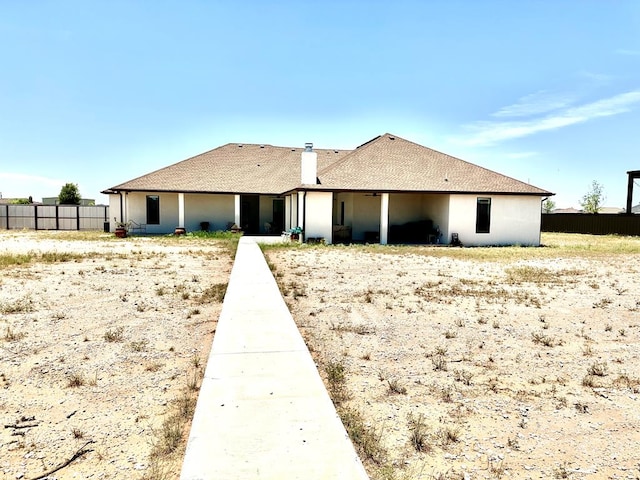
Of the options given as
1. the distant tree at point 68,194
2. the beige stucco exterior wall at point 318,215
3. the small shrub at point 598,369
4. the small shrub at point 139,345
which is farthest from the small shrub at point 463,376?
the distant tree at point 68,194

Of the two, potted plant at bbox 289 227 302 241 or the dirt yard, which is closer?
the dirt yard

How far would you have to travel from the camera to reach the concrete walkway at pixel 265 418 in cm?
266

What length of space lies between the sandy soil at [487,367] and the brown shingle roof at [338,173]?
12285 mm

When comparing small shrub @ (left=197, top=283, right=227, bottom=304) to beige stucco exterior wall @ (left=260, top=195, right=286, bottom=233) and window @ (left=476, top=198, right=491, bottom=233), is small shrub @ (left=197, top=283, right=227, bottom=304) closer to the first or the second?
window @ (left=476, top=198, right=491, bottom=233)

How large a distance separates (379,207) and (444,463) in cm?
2278

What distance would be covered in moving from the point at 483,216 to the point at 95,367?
21.7 m

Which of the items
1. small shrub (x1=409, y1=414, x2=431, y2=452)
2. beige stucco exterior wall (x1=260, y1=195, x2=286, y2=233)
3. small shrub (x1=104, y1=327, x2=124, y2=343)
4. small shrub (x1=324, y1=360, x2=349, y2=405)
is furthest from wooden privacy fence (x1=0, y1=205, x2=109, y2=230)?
small shrub (x1=409, y1=414, x2=431, y2=452)

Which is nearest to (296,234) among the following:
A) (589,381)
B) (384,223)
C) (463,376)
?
(384,223)

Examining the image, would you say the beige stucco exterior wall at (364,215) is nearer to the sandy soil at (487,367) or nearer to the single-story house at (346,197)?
the single-story house at (346,197)

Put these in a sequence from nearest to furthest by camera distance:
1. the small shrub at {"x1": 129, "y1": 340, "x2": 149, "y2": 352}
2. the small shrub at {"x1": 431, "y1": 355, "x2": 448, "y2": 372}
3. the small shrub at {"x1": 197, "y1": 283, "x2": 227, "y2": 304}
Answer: the small shrub at {"x1": 431, "y1": 355, "x2": 448, "y2": 372}
the small shrub at {"x1": 129, "y1": 340, "x2": 149, "y2": 352}
the small shrub at {"x1": 197, "y1": 283, "x2": 227, "y2": 304}

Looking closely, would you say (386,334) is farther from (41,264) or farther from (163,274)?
(41,264)

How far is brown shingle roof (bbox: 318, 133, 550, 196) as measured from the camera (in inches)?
871

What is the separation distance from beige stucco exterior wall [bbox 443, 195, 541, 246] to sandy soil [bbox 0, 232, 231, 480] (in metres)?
16.5

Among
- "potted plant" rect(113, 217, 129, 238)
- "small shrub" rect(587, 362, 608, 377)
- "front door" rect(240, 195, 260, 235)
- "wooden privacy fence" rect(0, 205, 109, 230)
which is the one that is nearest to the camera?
"small shrub" rect(587, 362, 608, 377)
